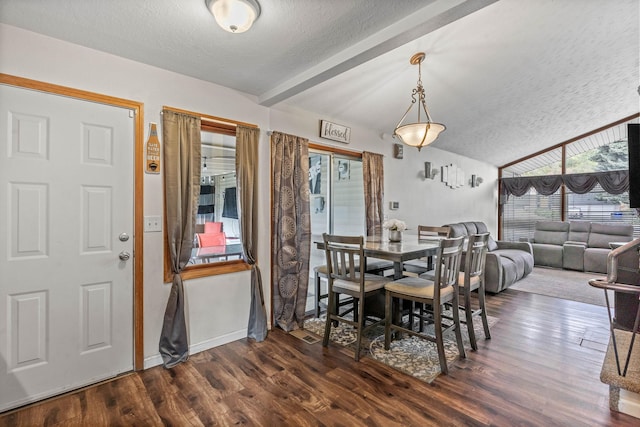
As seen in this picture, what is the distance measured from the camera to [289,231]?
3.20 metres

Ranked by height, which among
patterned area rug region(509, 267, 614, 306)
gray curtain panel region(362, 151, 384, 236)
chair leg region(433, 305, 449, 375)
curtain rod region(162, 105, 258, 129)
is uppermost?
curtain rod region(162, 105, 258, 129)

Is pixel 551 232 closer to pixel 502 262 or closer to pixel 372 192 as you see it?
pixel 502 262

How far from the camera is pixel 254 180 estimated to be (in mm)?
2947

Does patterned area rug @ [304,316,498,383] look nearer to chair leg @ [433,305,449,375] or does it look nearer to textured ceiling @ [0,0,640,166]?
chair leg @ [433,305,449,375]

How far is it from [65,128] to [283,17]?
164 cm

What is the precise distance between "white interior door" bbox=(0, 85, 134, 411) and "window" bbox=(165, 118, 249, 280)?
0.56m

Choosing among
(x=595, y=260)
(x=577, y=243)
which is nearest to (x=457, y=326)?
(x=595, y=260)

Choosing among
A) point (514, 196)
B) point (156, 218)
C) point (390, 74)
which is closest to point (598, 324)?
point (390, 74)

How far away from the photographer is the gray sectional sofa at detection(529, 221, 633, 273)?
5859 mm

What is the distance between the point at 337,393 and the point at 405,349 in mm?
874

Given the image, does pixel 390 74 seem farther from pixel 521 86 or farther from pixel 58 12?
pixel 58 12

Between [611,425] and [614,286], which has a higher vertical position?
[614,286]

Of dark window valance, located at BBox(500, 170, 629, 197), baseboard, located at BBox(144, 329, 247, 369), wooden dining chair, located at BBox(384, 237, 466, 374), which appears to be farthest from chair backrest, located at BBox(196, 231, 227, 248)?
dark window valance, located at BBox(500, 170, 629, 197)

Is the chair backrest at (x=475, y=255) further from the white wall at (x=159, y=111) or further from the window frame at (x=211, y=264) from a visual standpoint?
the window frame at (x=211, y=264)
